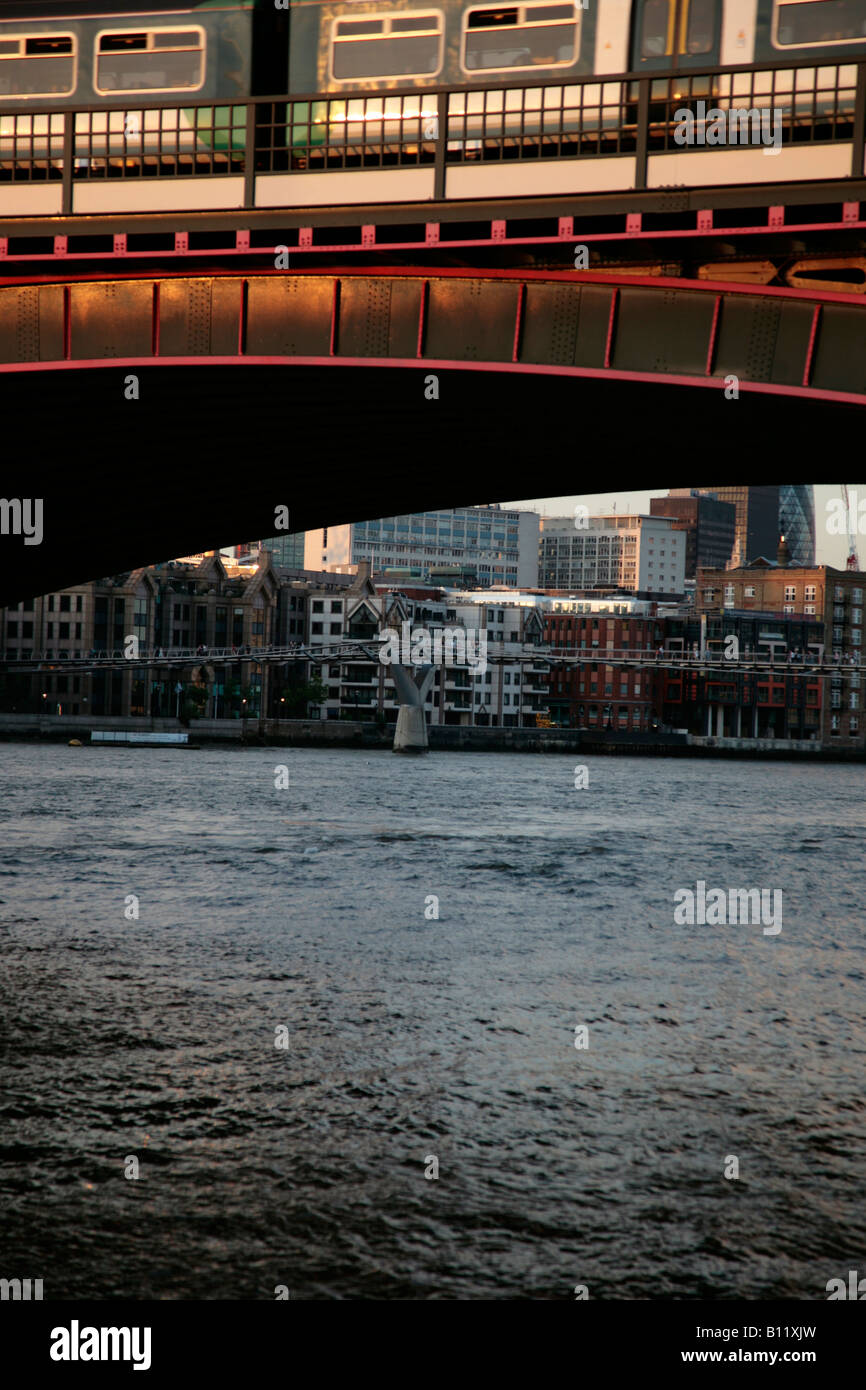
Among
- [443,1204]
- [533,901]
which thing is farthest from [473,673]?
[443,1204]

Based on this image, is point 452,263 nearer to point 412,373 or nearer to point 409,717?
point 412,373

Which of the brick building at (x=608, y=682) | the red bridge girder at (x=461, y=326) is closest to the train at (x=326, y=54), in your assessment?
the red bridge girder at (x=461, y=326)

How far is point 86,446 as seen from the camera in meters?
24.6

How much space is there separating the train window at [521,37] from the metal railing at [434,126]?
421 mm

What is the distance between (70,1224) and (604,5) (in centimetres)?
1484

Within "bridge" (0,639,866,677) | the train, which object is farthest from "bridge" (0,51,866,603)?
"bridge" (0,639,866,677)

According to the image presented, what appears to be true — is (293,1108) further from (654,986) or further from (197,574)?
(197,574)

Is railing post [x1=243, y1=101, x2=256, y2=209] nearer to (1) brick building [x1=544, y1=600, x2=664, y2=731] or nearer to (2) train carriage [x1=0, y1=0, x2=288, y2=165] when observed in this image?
(2) train carriage [x1=0, y1=0, x2=288, y2=165]

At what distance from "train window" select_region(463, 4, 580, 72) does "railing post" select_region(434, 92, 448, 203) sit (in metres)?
0.97

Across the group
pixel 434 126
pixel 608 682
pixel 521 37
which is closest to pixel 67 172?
pixel 434 126

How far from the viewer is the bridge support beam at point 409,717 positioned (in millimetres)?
116250

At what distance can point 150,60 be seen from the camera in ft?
66.6

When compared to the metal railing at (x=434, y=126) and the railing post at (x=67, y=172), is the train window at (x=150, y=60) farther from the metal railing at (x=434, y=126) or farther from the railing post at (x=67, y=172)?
the railing post at (x=67, y=172)

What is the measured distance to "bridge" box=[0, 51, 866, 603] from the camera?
57.5ft
